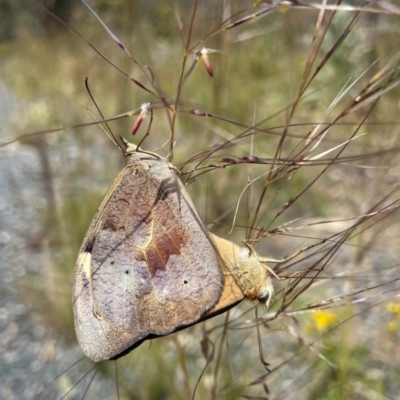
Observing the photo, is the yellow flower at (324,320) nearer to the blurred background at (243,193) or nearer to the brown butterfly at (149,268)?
the blurred background at (243,193)

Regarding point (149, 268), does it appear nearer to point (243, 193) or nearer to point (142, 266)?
point (142, 266)

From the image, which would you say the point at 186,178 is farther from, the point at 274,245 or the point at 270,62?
the point at 270,62

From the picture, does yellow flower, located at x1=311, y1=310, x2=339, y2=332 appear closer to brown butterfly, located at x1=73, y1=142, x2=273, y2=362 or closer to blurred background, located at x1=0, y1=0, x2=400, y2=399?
blurred background, located at x1=0, y1=0, x2=400, y2=399

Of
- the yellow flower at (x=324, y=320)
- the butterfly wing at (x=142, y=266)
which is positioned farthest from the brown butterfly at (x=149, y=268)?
the yellow flower at (x=324, y=320)

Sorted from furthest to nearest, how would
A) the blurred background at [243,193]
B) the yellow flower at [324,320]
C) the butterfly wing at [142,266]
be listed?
the yellow flower at [324,320] → the butterfly wing at [142,266] → the blurred background at [243,193]

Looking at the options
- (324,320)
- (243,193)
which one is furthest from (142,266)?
(324,320)

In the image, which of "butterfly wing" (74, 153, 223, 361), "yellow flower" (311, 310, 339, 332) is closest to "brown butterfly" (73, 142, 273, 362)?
"butterfly wing" (74, 153, 223, 361)

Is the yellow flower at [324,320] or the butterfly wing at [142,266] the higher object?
the butterfly wing at [142,266]
